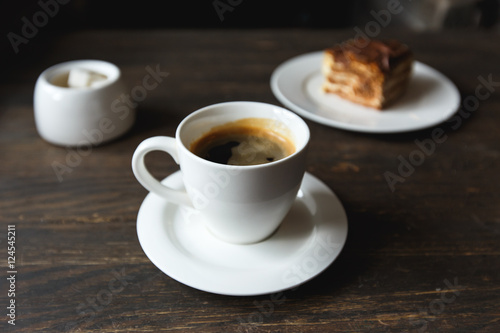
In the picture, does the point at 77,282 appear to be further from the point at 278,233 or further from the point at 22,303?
the point at 278,233

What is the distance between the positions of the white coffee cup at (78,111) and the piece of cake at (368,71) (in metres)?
0.55

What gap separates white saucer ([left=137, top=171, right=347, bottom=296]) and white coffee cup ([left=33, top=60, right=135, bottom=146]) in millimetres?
287

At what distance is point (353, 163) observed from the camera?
A: 0.95 meters

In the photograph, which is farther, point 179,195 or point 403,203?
point 403,203

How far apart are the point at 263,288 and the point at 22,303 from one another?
33cm

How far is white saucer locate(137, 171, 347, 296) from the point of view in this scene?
604 millimetres

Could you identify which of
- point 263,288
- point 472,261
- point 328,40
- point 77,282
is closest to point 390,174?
point 472,261
